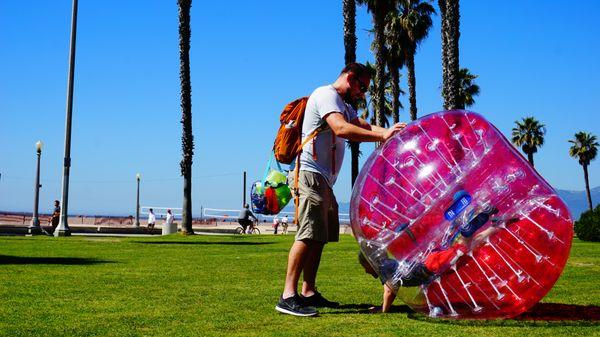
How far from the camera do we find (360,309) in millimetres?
6004

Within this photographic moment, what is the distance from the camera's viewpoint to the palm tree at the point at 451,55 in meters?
20.7

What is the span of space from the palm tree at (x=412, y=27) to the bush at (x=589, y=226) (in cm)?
1543

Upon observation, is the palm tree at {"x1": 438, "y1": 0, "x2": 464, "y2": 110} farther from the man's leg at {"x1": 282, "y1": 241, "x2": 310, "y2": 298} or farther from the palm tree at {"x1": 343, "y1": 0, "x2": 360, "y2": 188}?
the man's leg at {"x1": 282, "y1": 241, "x2": 310, "y2": 298}

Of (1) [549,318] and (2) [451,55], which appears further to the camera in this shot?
(2) [451,55]

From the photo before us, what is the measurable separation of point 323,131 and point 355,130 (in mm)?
436

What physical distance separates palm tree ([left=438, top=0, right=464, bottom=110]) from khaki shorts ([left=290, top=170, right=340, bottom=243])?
1568cm

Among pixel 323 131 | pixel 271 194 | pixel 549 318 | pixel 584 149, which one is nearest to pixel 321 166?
pixel 323 131

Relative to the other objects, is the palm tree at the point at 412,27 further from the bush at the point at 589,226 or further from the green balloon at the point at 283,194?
the green balloon at the point at 283,194

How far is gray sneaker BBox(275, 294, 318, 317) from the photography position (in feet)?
18.3

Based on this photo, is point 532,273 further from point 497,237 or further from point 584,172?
point 584,172

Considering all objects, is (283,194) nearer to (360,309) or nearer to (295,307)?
(360,309)

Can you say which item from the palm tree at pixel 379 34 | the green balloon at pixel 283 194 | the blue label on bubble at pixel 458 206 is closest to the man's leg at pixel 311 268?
the blue label on bubble at pixel 458 206

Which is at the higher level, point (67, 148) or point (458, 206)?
point (67, 148)

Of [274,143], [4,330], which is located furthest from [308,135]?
[4,330]
